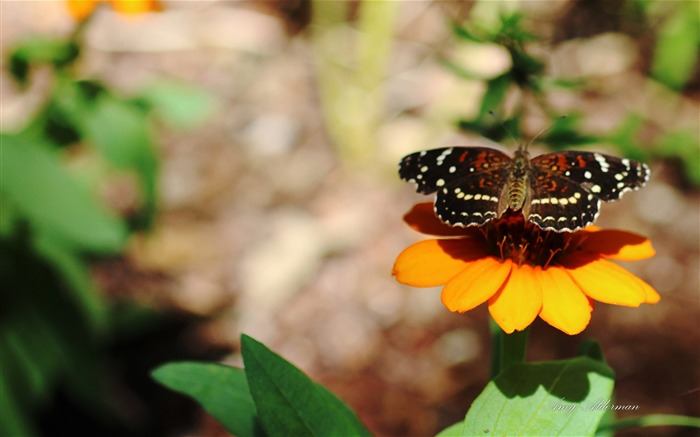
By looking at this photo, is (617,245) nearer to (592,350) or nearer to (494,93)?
(592,350)

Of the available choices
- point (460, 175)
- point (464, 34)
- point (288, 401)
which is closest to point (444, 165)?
point (460, 175)

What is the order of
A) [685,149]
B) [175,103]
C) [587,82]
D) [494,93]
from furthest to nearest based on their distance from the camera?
[685,149], [175,103], [587,82], [494,93]

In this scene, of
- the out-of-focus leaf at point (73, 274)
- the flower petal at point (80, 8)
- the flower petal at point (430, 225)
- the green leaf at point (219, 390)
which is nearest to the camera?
the green leaf at point (219, 390)

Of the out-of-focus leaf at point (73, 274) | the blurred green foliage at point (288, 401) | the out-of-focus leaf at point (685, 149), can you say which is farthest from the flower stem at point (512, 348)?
the out-of-focus leaf at point (685, 149)

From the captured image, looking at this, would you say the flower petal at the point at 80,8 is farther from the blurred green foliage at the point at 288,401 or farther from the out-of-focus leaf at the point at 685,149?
the out-of-focus leaf at the point at 685,149

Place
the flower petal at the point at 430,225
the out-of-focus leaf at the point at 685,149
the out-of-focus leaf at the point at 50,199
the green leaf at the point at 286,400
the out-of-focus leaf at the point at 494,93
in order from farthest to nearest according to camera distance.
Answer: the out-of-focus leaf at the point at 685,149 → the out-of-focus leaf at the point at 50,199 → the out-of-focus leaf at the point at 494,93 → the flower petal at the point at 430,225 → the green leaf at the point at 286,400

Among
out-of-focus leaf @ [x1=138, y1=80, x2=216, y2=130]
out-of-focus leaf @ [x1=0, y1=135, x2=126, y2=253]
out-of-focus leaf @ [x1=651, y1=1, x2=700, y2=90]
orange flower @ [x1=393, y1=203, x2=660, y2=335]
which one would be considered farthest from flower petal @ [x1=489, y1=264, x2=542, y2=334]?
out-of-focus leaf @ [x1=651, y1=1, x2=700, y2=90]

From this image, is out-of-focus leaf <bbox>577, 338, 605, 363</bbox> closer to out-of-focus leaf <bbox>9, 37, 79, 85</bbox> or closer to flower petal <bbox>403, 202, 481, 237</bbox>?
flower petal <bbox>403, 202, 481, 237</bbox>
